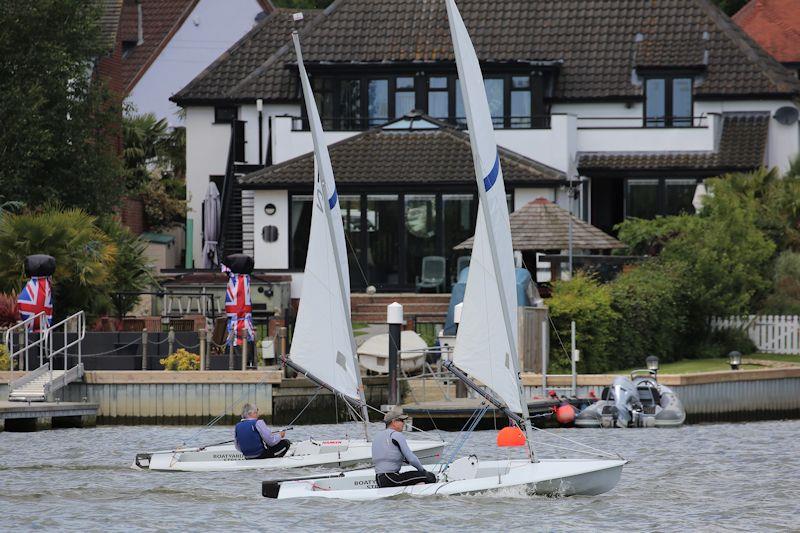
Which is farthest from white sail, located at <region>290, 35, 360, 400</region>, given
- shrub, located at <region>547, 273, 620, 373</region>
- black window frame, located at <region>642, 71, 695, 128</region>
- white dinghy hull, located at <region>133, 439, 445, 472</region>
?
black window frame, located at <region>642, 71, 695, 128</region>


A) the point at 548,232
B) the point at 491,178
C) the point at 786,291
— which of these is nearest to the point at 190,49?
the point at 548,232

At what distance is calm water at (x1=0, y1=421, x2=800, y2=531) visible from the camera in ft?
85.2

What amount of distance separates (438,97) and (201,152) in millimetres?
8433

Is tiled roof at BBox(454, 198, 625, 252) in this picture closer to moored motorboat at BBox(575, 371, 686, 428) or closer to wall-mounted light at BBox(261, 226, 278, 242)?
moored motorboat at BBox(575, 371, 686, 428)

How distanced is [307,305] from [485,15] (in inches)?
964

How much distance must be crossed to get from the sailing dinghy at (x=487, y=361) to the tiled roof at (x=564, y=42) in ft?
84.7

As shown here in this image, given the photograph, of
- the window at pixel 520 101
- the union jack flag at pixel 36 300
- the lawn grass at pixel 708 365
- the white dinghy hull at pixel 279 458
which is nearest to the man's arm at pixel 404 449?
the white dinghy hull at pixel 279 458

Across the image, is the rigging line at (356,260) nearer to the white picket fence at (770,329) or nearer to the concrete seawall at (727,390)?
the white picket fence at (770,329)

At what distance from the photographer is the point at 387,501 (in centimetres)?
2722

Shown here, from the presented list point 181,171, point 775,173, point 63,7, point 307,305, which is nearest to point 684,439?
point 307,305

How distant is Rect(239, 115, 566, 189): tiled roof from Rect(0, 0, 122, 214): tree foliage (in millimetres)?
4249

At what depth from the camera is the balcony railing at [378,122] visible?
52.3 meters

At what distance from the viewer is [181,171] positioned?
2611 inches

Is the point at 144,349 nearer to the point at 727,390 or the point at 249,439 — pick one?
the point at 249,439
